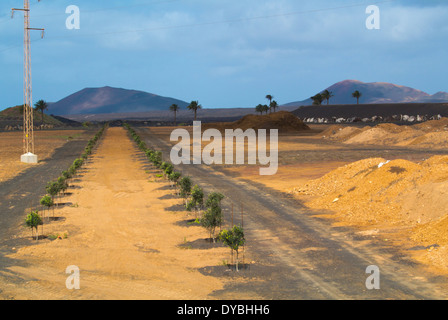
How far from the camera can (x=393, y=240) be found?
14523 millimetres

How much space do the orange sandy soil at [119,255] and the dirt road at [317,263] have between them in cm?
119

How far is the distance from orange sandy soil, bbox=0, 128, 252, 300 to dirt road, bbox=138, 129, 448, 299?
3.89 ft

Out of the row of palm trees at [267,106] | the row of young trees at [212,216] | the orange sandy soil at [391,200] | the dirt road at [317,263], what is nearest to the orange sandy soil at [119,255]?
the row of young trees at [212,216]

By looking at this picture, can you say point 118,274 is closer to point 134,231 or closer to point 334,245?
point 134,231

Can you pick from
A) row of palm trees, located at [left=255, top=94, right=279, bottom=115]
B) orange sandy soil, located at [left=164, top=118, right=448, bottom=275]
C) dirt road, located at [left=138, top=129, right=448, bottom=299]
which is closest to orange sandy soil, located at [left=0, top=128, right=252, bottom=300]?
dirt road, located at [left=138, top=129, right=448, bottom=299]

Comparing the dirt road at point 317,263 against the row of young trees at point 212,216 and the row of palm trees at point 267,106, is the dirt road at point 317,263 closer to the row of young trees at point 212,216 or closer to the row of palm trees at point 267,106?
the row of young trees at point 212,216

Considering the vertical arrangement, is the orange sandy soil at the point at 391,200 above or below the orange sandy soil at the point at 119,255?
above

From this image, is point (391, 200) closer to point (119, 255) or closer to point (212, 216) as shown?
point (212, 216)

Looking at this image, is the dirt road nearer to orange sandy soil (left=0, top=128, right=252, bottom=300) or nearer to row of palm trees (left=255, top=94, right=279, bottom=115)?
orange sandy soil (left=0, top=128, right=252, bottom=300)

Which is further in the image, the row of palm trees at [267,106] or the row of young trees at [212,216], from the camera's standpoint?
the row of palm trees at [267,106]

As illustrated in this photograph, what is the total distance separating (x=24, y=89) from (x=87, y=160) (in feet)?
28.2

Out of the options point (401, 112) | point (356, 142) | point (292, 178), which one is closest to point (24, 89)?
point (292, 178)

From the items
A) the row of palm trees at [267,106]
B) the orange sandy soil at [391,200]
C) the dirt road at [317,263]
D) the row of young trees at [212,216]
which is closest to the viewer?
the dirt road at [317,263]

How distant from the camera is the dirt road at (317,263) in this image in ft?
34.1
